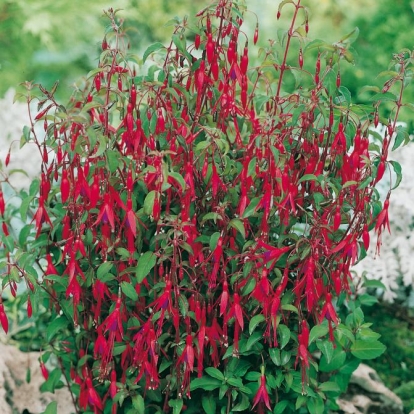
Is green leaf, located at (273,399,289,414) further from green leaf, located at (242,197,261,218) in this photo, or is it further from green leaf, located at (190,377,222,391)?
green leaf, located at (242,197,261,218)

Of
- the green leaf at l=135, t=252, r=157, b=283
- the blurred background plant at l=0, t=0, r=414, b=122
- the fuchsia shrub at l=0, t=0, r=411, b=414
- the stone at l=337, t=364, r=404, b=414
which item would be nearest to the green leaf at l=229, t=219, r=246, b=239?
the fuchsia shrub at l=0, t=0, r=411, b=414

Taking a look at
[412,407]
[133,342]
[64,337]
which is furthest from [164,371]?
[412,407]

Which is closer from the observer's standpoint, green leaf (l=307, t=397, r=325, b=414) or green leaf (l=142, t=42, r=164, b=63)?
green leaf (l=142, t=42, r=164, b=63)

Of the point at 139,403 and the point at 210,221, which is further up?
the point at 210,221

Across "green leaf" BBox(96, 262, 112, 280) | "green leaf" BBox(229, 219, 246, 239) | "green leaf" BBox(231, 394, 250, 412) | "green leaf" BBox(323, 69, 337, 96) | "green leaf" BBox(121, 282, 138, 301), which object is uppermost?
"green leaf" BBox(323, 69, 337, 96)

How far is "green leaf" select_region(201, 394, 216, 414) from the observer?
1866 millimetres

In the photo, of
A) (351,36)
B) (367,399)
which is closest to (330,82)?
(351,36)

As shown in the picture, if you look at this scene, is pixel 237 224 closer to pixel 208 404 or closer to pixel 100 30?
pixel 208 404

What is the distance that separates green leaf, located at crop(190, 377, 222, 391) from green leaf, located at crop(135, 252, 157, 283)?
1.07 feet

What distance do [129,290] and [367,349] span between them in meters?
0.69

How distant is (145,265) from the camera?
5.52 feet

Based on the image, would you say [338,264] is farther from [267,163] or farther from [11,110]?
[11,110]

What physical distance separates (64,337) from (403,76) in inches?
48.5

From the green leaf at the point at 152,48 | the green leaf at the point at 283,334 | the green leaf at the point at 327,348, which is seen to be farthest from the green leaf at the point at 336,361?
the green leaf at the point at 152,48
